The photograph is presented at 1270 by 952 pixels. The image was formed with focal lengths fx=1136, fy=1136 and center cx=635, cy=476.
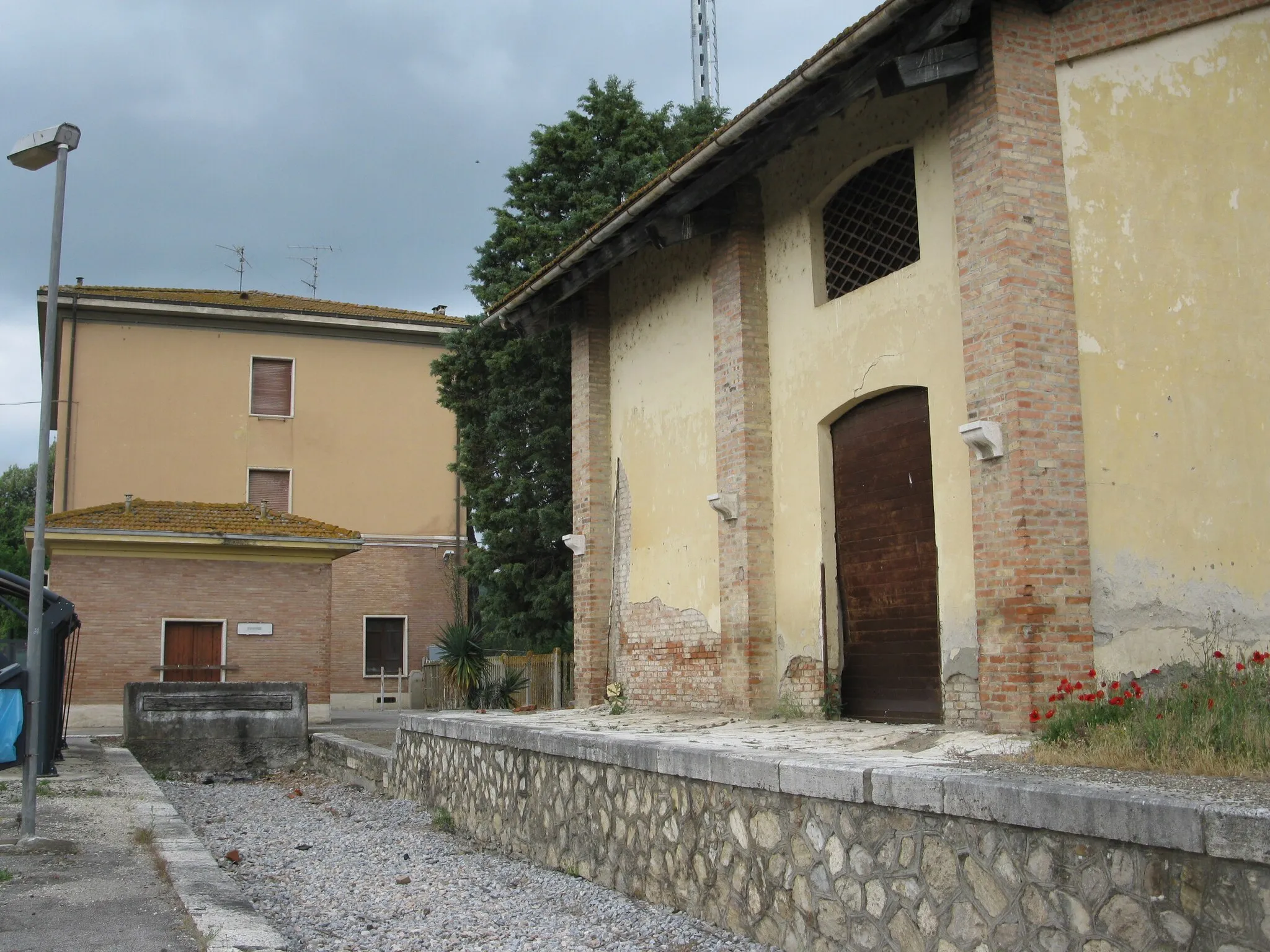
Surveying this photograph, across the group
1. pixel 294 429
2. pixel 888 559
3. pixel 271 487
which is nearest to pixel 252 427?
pixel 294 429

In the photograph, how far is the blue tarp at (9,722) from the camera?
7.34 meters

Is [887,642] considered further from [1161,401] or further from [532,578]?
[532,578]

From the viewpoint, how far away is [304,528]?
819 inches

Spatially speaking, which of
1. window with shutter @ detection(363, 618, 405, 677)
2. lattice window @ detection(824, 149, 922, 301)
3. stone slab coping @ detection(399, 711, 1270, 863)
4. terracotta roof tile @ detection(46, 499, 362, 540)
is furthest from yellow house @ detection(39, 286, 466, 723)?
stone slab coping @ detection(399, 711, 1270, 863)

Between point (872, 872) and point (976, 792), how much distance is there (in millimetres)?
846

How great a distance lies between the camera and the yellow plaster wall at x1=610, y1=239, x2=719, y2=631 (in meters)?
11.6

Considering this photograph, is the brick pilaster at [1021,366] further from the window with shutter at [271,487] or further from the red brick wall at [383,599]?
the window with shutter at [271,487]

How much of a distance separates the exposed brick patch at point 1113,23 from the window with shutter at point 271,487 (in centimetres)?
2508

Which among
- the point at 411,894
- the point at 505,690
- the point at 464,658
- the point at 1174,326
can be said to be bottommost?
the point at 411,894

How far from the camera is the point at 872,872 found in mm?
5016

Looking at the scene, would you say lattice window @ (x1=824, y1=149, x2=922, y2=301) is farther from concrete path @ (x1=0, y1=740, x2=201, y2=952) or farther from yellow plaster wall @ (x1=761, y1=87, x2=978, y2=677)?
concrete path @ (x1=0, y1=740, x2=201, y2=952)

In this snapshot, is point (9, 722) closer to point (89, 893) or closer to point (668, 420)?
point (89, 893)

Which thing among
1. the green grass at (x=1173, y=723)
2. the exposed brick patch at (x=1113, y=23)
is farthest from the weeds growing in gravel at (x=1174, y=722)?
the exposed brick patch at (x=1113, y=23)

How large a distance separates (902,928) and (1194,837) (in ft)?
5.30
